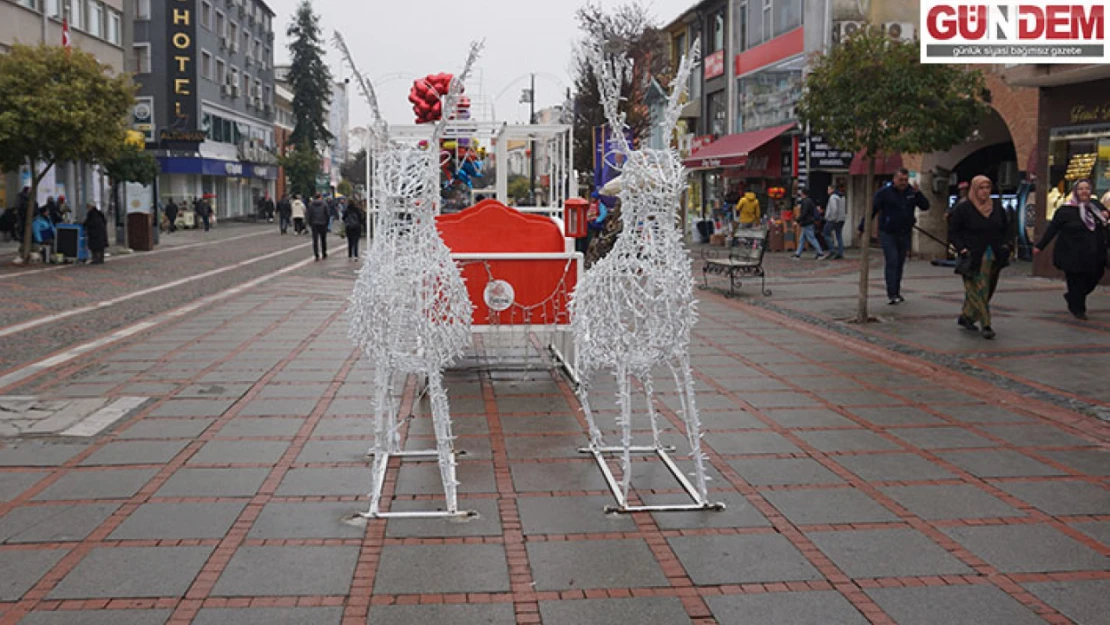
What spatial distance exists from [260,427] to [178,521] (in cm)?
204

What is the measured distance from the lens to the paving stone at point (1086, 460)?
5.97 meters

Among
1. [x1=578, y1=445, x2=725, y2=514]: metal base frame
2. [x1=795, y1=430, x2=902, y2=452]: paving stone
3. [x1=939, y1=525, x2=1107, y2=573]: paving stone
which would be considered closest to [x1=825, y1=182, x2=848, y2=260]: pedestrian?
[x1=795, y1=430, x2=902, y2=452]: paving stone

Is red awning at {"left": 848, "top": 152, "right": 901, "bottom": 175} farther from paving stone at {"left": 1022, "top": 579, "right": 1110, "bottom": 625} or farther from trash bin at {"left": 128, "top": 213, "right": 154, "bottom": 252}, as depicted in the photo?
paving stone at {"left": 1022, "top": 579, "right": 1110, "bottom": 625}

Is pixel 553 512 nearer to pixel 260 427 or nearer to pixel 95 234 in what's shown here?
pixel 260 427

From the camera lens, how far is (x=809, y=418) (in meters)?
7.38

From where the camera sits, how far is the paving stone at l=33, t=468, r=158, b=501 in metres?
5.42

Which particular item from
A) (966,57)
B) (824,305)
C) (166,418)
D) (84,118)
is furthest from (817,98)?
(84,118)

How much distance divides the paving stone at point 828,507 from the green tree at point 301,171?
207ft

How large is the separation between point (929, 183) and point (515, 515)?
66.1 ft

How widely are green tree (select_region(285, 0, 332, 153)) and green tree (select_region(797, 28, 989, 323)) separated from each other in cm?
6460

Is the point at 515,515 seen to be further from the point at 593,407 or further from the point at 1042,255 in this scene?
the point at 1042,255

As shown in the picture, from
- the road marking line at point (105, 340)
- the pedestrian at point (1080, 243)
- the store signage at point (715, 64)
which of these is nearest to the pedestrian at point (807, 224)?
the pedestrian at point (1080, 243)

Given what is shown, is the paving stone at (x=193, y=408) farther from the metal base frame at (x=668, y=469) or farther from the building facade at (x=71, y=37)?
the building facade at (x=71, y=37)

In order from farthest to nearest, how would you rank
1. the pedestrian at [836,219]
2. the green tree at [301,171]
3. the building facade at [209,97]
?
the green tree at [301,171], the building facade at [209,97], the pedestrian at [836,219]
